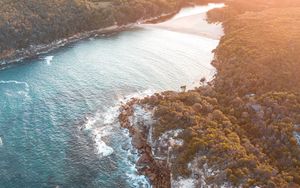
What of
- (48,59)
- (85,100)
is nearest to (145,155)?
(85,100)

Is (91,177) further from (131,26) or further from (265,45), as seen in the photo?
(131,26)

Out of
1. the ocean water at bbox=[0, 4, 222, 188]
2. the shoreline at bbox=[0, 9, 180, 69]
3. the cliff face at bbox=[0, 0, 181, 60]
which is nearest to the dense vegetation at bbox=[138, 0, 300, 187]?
the ocean water at bbox=[0, 4, 222, 188]

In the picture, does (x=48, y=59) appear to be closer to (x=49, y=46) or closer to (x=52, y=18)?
(x=49, y=46)

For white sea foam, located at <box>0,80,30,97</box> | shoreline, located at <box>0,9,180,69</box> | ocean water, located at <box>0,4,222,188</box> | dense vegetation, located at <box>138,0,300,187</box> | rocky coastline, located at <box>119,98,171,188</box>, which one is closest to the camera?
dense vegetation, located at <box>138,0,300,187</box>

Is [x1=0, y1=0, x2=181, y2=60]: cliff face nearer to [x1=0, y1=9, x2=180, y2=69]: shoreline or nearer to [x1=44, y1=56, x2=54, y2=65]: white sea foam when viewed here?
[x1=0, y1=9, x2=180, y2=69]: shoreline

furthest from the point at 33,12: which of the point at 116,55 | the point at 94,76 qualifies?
the point at 94,76

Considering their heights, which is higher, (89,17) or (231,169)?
(89,17)

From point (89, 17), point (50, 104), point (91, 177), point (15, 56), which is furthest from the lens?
point (89, 17)
